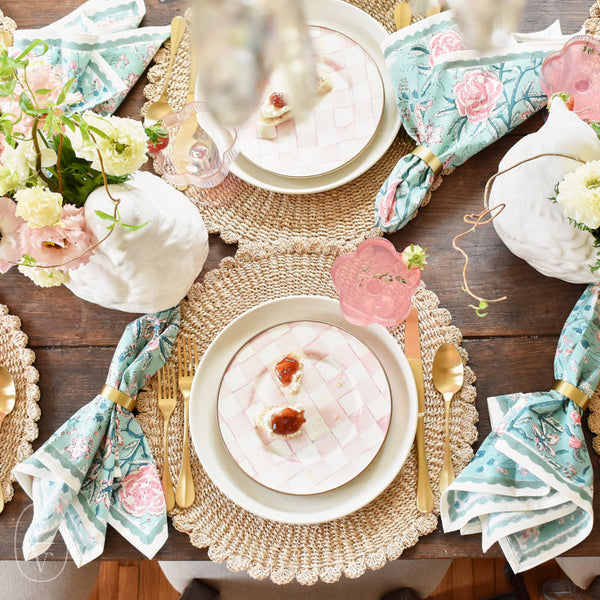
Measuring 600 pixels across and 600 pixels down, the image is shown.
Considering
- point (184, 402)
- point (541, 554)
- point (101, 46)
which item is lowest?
point (541, 554)

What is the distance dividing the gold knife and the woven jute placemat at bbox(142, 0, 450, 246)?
0.19 meters

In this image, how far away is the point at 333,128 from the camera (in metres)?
1.10

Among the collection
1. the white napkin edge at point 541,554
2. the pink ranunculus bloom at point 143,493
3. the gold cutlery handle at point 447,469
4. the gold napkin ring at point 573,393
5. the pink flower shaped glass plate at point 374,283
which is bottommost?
the white napkin edge at point 541,554

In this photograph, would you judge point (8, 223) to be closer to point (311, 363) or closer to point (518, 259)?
point (311, 363)

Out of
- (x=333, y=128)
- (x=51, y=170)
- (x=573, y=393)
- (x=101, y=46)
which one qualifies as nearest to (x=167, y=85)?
(x=101, y=46)

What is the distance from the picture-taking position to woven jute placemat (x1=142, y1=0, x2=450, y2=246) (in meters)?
1.10

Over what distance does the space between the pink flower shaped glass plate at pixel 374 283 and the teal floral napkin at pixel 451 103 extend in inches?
2.5

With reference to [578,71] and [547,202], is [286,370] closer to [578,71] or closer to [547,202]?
[547,202]

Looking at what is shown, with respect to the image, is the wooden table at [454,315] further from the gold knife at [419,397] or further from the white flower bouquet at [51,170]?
the white flower bouquet at [51,170]

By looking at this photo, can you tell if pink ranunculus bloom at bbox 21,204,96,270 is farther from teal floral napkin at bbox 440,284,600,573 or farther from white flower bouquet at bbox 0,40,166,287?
teal floral napkin at bbox 440,284,600,573

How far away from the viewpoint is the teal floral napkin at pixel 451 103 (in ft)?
3.48

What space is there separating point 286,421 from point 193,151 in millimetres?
527

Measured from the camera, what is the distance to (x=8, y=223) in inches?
30.8

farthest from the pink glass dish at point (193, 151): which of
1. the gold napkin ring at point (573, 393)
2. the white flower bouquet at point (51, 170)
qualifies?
the gold napkin ring at point (573, 393)
